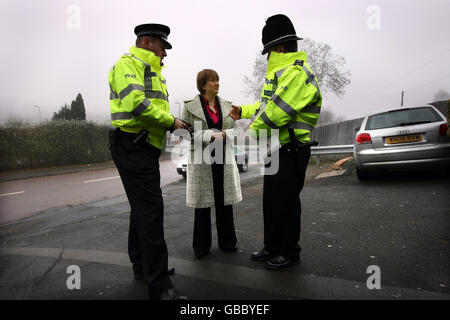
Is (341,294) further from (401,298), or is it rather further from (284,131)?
(284,131)

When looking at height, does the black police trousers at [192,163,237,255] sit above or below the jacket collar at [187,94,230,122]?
below

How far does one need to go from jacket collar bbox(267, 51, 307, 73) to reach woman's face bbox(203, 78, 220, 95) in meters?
0.72

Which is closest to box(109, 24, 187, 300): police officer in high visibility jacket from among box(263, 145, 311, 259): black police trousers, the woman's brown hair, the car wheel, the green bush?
the woman's brown hair

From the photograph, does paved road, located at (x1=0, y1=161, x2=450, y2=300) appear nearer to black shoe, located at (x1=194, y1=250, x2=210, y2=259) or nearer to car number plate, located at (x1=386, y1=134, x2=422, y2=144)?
black shoe, located at (x1=194, y1=250, x2=210, y2=259)

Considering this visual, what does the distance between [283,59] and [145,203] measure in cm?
175

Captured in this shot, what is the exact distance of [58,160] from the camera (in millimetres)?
18047

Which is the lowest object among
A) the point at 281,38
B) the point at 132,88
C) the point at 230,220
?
the point at 230,220

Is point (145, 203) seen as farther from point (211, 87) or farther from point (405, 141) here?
point (405, 141)

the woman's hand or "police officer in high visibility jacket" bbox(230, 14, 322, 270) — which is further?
the woman's hand

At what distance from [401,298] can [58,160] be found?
767 inches

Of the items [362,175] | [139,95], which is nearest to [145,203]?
[139,95]

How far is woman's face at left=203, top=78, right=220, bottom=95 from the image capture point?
3287 mm

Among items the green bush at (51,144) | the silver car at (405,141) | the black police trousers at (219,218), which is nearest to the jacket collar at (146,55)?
the black police trousers at (219,218)

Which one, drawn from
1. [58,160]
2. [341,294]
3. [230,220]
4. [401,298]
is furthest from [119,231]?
[58,160]
